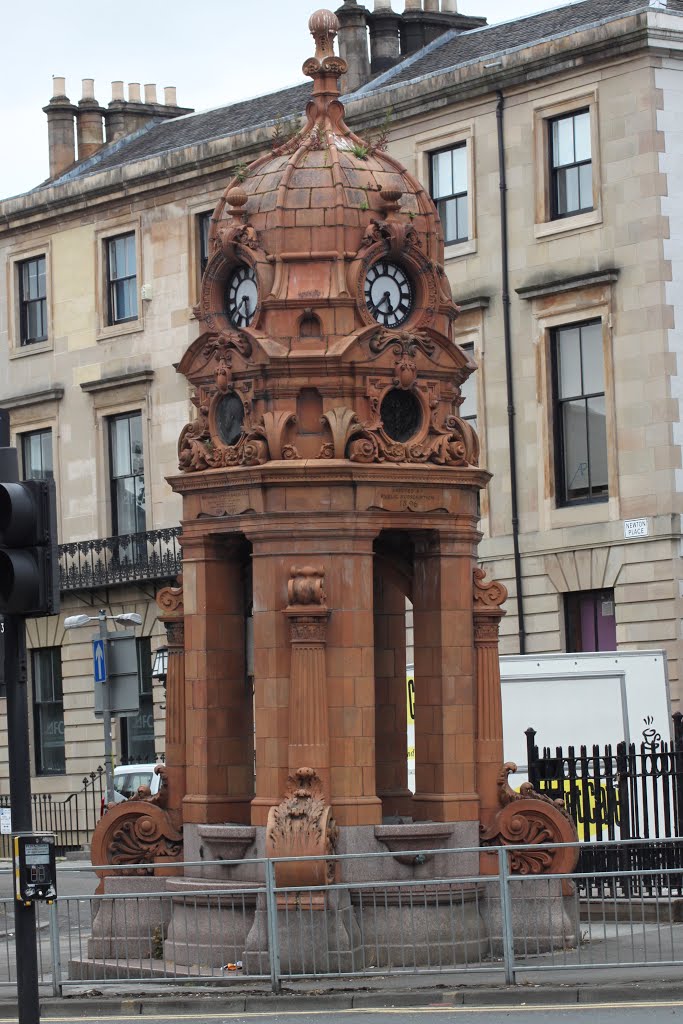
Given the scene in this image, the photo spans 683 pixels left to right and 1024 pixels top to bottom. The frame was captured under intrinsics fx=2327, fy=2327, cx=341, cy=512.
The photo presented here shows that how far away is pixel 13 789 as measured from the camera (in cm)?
1323

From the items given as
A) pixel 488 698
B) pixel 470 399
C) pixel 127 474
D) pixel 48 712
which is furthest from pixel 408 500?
pixel 48 712

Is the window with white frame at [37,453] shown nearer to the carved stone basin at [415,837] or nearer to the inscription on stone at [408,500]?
the inscription on stone at [408,500]

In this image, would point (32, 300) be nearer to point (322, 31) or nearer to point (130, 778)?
point (130, 778)

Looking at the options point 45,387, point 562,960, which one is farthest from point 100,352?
point 562,960

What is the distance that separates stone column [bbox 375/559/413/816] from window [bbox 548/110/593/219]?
57.3 feet

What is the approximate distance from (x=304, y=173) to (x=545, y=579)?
19.0 m

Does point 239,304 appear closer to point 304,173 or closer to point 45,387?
point 304,173

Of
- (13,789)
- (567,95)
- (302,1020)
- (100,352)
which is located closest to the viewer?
(13,789)

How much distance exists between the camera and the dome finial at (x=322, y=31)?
21.1 m

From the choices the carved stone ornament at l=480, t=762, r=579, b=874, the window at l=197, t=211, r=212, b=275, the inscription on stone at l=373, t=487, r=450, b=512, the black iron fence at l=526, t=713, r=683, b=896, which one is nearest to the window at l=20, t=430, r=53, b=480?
the window at l=197, t=211, r=212, b=275

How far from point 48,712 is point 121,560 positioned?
4.02m

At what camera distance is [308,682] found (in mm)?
19203

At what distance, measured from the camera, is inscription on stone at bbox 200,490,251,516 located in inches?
776

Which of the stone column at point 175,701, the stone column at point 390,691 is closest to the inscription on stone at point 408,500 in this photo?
the stone column at point 390,691
